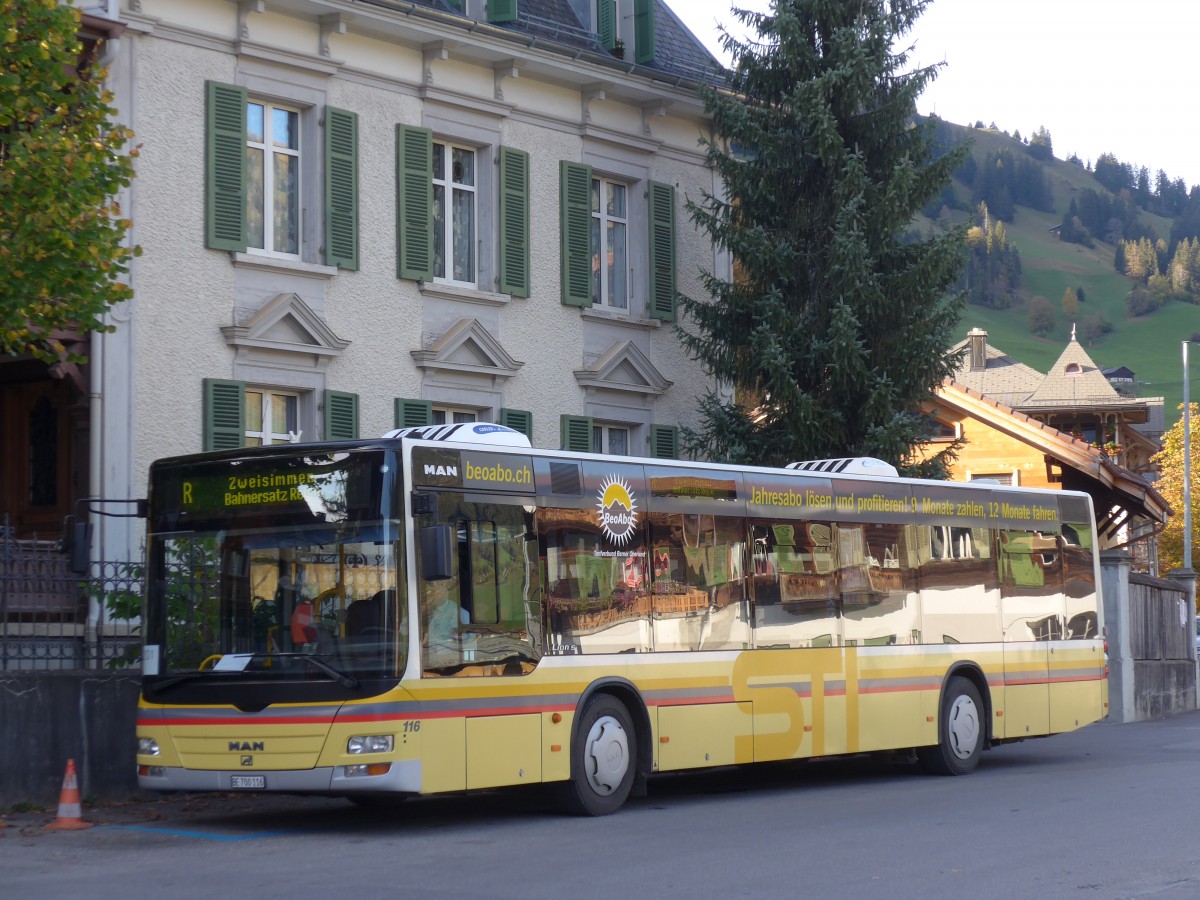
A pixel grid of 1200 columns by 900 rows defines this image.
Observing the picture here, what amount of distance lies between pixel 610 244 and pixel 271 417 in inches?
248

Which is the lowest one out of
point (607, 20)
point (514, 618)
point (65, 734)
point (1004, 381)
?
point (65, 734)

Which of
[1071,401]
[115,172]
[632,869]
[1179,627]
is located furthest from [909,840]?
[1071,401]

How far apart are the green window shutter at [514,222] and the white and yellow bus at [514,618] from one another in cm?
686

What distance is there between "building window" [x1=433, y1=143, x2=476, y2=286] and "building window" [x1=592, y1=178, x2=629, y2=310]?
2209 millimetres

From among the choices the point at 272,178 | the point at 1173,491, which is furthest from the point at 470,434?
the point at 1173,491

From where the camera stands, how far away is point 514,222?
22.9 metres

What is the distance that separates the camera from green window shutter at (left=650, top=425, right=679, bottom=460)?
25.1 metres

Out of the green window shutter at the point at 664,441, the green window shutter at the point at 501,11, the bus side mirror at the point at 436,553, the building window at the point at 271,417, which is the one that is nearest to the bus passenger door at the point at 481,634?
the bus side mirror at the point at 436,553

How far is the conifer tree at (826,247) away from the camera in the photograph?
22.5 m

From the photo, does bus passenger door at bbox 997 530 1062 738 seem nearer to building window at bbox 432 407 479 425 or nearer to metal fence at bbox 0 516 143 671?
building window at bbox 432 407 479 425

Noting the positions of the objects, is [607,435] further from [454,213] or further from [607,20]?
[607,20]

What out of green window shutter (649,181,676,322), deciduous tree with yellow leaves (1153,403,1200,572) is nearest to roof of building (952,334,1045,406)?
deciduous tree with yellow leaves (1153,403,1200,572)

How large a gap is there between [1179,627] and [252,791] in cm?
2368

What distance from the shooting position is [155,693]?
1283 cm
